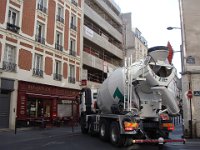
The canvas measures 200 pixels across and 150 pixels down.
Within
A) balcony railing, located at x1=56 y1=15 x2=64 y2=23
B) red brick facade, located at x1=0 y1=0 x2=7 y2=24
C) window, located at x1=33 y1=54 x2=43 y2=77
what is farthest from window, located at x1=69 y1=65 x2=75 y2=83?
red brick facade, located at x1=0 y1=0 x2=7 y2=24

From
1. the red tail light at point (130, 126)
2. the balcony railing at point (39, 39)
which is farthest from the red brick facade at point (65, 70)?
the red tail light at point (130, 126)

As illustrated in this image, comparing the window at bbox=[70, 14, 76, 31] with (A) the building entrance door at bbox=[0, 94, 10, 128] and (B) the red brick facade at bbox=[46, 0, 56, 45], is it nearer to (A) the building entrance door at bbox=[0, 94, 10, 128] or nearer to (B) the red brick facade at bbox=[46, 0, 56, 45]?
(B) the red brick facade at bbox=[46, 0, 56, 45]

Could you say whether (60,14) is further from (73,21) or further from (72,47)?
(72,47)

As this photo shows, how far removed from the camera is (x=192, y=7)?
17.9m

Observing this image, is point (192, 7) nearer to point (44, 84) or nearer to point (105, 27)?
point (44, 84)

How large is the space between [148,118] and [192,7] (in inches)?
367

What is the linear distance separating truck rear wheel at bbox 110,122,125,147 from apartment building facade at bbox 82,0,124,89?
17540mm

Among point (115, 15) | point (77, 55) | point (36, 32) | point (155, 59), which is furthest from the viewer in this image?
point (115, 15)

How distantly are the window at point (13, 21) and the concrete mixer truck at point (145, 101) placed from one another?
38.2 feet

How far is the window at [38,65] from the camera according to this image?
23.8m

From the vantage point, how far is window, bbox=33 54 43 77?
2375 cm

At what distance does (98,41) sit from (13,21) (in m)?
16.0

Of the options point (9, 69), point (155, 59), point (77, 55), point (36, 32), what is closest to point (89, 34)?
point (77, 55)

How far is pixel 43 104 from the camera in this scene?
24969 millimetres
